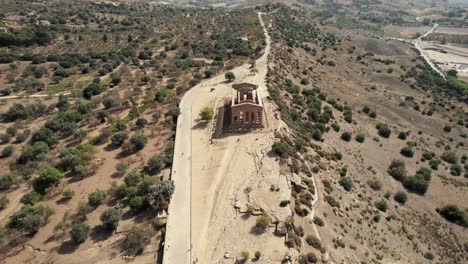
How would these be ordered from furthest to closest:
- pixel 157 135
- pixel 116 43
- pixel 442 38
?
pixel 442 38
pixel 116 43
pixel 157 135

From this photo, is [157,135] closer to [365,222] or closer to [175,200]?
[175,200]

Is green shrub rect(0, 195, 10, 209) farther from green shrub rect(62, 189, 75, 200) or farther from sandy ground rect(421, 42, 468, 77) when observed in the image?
sandy ground rect(421, 42, 468, 77)

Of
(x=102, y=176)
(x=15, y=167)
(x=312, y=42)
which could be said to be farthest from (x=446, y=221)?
(x=312, y=42)

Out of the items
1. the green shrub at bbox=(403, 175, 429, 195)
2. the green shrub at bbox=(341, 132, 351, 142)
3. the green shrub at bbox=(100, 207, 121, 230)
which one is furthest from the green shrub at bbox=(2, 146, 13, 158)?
the green shrub at bbox=(403, 175, 429, 195)

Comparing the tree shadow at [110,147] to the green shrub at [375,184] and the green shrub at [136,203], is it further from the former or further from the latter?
the green shrub at [375,184]

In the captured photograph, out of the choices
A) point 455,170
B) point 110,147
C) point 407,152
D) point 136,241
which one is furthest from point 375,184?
point 110,147

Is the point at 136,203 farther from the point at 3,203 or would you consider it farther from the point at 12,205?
the point at 3,203
